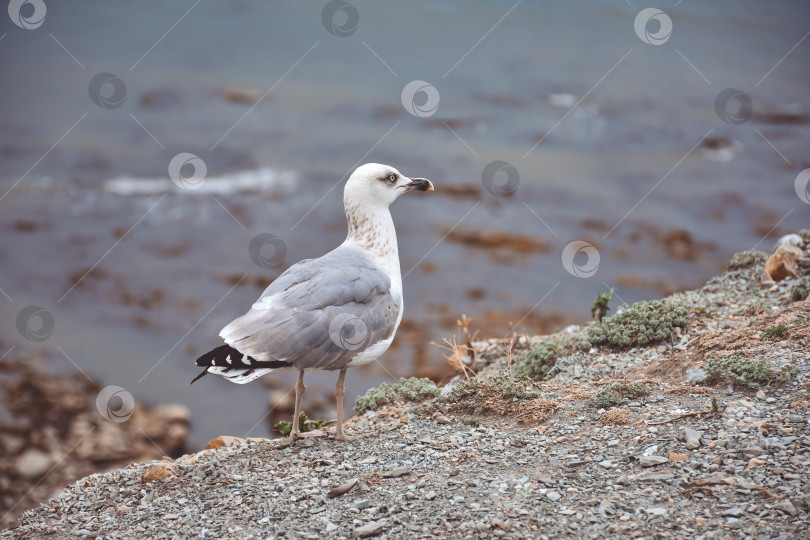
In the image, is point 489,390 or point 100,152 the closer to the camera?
point 489,390

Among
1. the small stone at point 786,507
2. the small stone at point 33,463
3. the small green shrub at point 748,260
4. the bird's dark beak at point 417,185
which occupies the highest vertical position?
the small green shrub at point 748,260

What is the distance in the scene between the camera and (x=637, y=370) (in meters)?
5.11

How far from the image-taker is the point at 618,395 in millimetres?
4508

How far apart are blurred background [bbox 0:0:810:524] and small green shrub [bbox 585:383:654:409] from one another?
4.26 metres

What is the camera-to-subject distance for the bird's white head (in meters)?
5.14

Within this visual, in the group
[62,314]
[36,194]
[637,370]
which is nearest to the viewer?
[637,370]

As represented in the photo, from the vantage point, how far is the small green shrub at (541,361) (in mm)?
5648

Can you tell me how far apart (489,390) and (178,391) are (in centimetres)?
529

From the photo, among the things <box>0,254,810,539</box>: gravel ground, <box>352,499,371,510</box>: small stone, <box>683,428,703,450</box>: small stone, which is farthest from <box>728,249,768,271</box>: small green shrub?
<box>352,499,371,510</box>: small stone

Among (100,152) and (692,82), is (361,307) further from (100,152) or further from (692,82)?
(692,82)

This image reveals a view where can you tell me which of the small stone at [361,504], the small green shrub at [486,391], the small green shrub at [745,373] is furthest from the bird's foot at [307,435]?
the small green shrub at [745,373]

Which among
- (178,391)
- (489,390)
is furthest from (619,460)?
(178,391)

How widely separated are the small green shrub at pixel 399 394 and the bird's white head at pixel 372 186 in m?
1.29

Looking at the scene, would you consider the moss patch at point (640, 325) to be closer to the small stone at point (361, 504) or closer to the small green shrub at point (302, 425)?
the small green shrub at point (302, 425)
